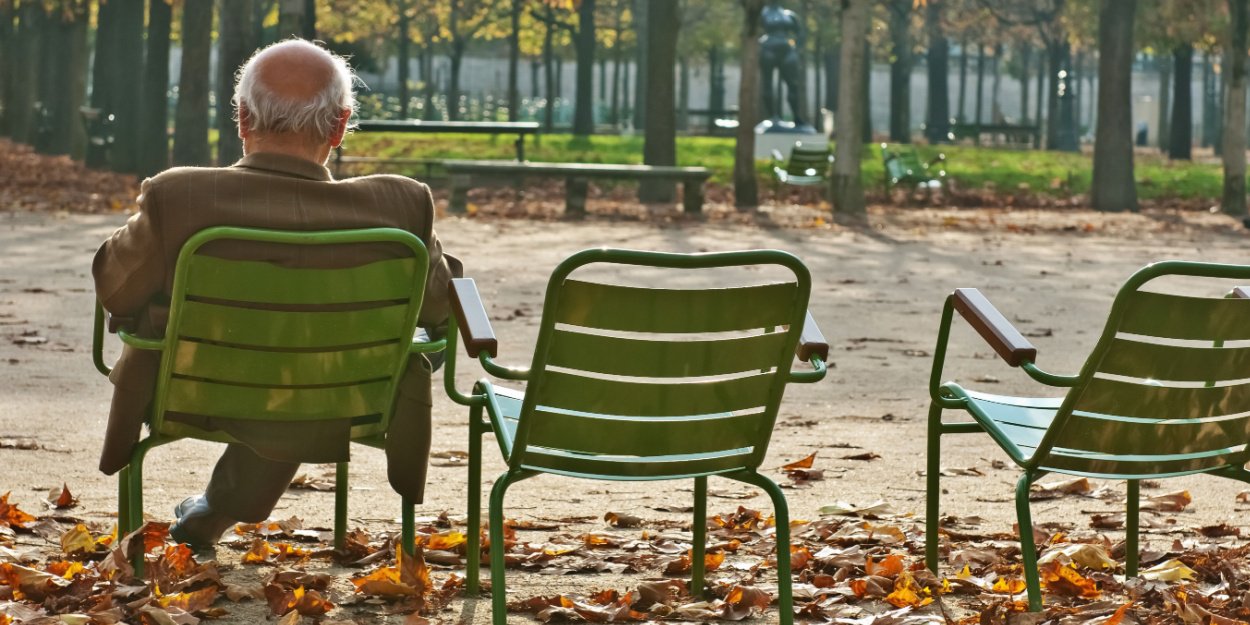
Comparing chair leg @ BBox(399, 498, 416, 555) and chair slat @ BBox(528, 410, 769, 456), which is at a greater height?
chair slat @ BBox(528, 410, 769, 456)

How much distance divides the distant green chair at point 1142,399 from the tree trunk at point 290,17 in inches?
568

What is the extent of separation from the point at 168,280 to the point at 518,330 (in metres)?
6.22

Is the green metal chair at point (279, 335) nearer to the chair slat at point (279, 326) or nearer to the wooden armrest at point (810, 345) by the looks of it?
the chair slat at point (279, 326)

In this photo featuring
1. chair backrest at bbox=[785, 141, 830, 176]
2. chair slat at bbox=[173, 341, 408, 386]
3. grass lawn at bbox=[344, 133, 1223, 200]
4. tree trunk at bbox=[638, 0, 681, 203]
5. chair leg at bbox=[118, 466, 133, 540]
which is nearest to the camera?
chair slat at bbox=[173, 341, 408, 386]

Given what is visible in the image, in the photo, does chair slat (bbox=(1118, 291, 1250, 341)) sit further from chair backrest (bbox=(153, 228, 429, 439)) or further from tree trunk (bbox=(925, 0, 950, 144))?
tree trunk (bbox=(925, 0, 950, 144))

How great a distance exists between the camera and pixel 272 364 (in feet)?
13.1

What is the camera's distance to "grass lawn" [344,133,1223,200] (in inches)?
1087

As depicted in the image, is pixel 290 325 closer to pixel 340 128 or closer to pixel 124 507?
pixel 340 128

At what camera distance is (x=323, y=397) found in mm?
4082

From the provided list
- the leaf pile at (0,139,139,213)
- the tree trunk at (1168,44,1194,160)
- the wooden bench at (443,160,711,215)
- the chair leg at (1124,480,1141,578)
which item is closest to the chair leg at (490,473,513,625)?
the chair leg at (1124,480,1141,578)

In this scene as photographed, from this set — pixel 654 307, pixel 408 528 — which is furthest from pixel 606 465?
pixel 408 528

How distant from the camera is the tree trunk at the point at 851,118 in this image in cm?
2012

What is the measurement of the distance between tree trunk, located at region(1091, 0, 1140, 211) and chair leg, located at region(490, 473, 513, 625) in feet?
67.3

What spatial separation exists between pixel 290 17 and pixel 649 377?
14.9 meters
